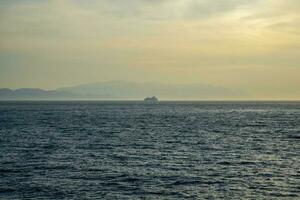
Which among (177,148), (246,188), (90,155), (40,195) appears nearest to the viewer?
(40,195)

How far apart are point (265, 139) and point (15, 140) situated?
38.6m

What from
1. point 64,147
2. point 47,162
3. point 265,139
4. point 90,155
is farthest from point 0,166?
point 265,139

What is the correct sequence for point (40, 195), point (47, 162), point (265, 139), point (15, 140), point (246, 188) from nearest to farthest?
point (40, 195), point (246, 188), point (47, 162), point (15, 140), point (265, 139)

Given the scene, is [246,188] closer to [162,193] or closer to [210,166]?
[162,193]

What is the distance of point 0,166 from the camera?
137ft

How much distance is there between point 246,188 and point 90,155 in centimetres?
2201

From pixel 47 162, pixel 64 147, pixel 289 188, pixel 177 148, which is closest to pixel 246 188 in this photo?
pixel 289 188

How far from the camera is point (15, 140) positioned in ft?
219

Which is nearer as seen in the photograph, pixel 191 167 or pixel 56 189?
pixel 56 189

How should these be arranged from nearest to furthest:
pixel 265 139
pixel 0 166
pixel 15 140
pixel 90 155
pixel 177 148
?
pixel 0 166 < pixel 90 155 < pixel 177 148 < pixel 15 140 < pixel 265 139

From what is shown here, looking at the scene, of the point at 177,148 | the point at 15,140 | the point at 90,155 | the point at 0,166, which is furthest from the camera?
the point at 15,140

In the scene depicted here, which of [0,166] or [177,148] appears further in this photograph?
[177,148]

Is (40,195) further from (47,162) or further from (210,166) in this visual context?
(210,166)

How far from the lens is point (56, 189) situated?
105 feet
